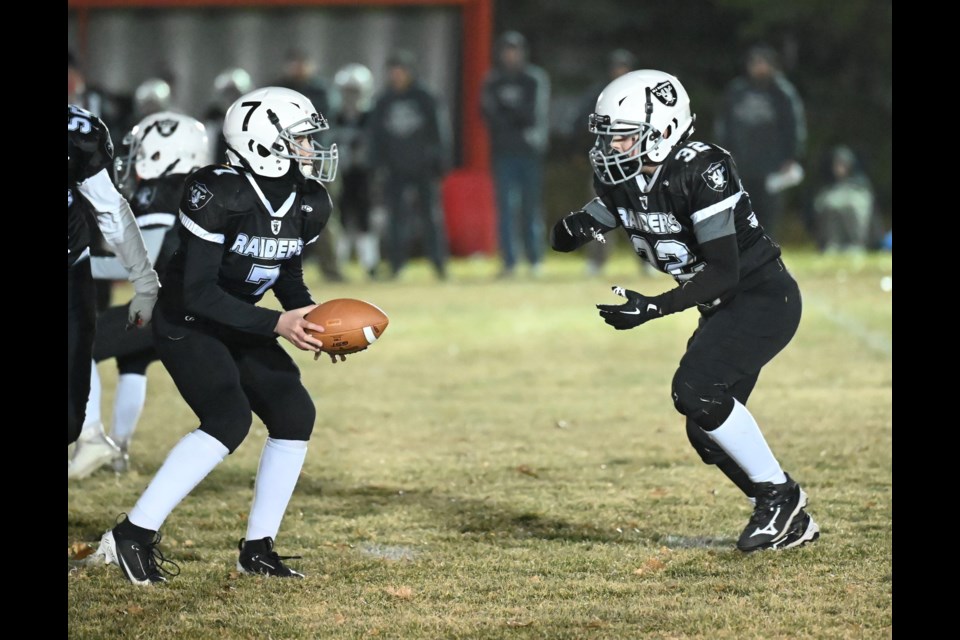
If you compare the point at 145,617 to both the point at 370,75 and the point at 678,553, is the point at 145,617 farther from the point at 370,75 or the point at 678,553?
the point at 370,75

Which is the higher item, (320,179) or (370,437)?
(320,179)

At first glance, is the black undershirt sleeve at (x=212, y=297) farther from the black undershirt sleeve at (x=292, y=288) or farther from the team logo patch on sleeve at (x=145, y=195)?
Result: the team logo patch on sleeve at (x=145, y=195)

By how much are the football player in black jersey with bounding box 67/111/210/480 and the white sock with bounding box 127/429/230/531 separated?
168 centimetres

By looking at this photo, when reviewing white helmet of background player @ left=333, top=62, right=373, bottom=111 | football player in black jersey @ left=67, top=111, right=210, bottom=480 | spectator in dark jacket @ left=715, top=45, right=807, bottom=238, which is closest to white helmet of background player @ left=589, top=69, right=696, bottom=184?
football player in black jersey @ left=67, top=111, right=210, bottom=480

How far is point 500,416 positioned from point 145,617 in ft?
12.1

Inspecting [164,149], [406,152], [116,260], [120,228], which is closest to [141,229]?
[116,260]

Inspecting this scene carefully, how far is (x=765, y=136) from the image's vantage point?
46.1 feet

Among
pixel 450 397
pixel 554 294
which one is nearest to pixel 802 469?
pixel 450 397

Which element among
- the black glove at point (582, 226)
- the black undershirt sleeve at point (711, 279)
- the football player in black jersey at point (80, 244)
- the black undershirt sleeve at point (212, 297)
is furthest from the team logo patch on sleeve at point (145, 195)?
the black undershirt sleeve at point (711, 279)

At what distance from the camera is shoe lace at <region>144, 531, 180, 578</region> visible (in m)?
5.02

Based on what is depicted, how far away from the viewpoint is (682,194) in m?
5.16

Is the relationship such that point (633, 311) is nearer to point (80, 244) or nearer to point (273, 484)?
point (273, 484)

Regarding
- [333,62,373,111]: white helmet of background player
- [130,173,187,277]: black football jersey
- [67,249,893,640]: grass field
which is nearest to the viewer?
[67,249,893,640]: grass field

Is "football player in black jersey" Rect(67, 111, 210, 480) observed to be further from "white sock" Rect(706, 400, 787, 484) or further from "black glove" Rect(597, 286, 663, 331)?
"white sock" Rect(706, 400, 787, 484)
